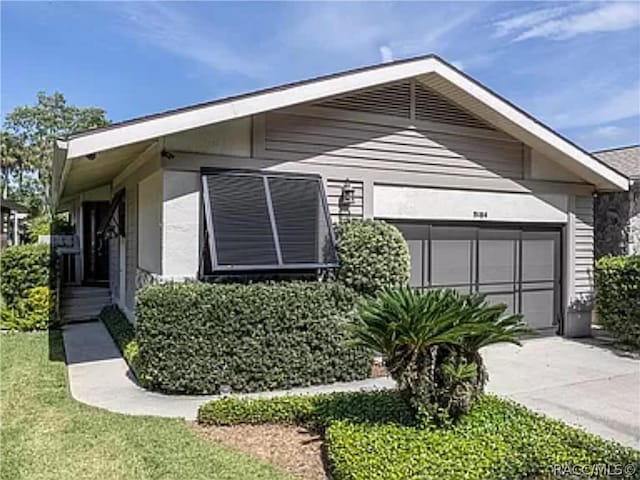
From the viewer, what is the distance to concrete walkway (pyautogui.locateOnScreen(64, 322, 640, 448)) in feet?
21.0

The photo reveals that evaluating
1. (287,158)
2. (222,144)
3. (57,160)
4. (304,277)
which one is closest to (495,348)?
(304,277)

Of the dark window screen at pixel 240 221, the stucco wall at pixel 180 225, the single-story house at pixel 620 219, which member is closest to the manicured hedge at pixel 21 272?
the stucco wall at pixel 180 225

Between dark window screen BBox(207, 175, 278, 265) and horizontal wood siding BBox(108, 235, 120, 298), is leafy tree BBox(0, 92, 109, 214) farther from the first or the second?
dark window screen BBox(207, 175, 278, 265)

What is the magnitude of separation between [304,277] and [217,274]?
1.43 meters

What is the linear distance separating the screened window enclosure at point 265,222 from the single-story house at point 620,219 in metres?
7.67

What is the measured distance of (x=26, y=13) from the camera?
10.9 m

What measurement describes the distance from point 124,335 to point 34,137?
42959 mm

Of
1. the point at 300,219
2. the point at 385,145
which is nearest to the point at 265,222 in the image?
the point at 300,219

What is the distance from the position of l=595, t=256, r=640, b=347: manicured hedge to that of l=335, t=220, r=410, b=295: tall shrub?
4953 millimetres

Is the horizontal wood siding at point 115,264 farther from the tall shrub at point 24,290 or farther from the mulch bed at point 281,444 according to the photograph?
the mulch bed at point 281,444

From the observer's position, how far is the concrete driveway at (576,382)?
6.29 metres

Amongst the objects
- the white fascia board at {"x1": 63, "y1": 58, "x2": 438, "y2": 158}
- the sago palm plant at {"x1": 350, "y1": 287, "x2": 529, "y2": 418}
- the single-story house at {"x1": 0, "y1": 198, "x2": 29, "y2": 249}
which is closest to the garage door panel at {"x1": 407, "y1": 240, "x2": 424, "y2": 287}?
the white fascia board at {"x1": 63, "y1": 58, "x2": 438, "y2": 158}

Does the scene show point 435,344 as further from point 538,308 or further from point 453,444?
point 538,308

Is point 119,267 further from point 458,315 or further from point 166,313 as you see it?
point 458,315
